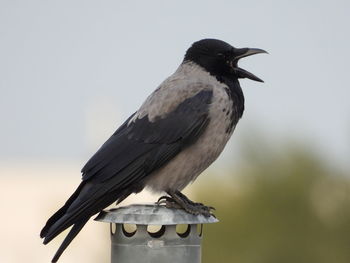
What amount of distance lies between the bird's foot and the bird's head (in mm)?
1132

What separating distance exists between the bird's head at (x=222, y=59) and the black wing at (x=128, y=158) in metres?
0.41

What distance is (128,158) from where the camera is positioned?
8.16 meters

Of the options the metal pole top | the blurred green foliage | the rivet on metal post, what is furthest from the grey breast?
the blurred green foliage

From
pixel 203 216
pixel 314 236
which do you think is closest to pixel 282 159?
pixel 314 236

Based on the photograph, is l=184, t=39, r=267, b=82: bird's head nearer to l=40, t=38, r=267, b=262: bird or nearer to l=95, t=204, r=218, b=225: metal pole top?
l=40, t=38, r=267, b=262: bird

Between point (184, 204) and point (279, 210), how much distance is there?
12105 millimetres

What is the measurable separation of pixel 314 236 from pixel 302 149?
1970mm

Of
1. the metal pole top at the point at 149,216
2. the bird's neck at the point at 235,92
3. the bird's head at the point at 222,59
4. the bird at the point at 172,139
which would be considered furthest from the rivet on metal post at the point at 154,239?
the bird's head at the point at 222,59

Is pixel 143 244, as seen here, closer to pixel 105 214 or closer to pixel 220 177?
pixel 105 214

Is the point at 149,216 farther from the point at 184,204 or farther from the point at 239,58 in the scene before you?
the point at 239,58

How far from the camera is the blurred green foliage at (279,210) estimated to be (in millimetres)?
19578

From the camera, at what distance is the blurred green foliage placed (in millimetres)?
19578

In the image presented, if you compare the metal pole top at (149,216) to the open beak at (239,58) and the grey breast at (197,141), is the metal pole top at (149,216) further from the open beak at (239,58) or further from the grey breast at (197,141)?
the open beak at (239,58)

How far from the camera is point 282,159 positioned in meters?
20.9
